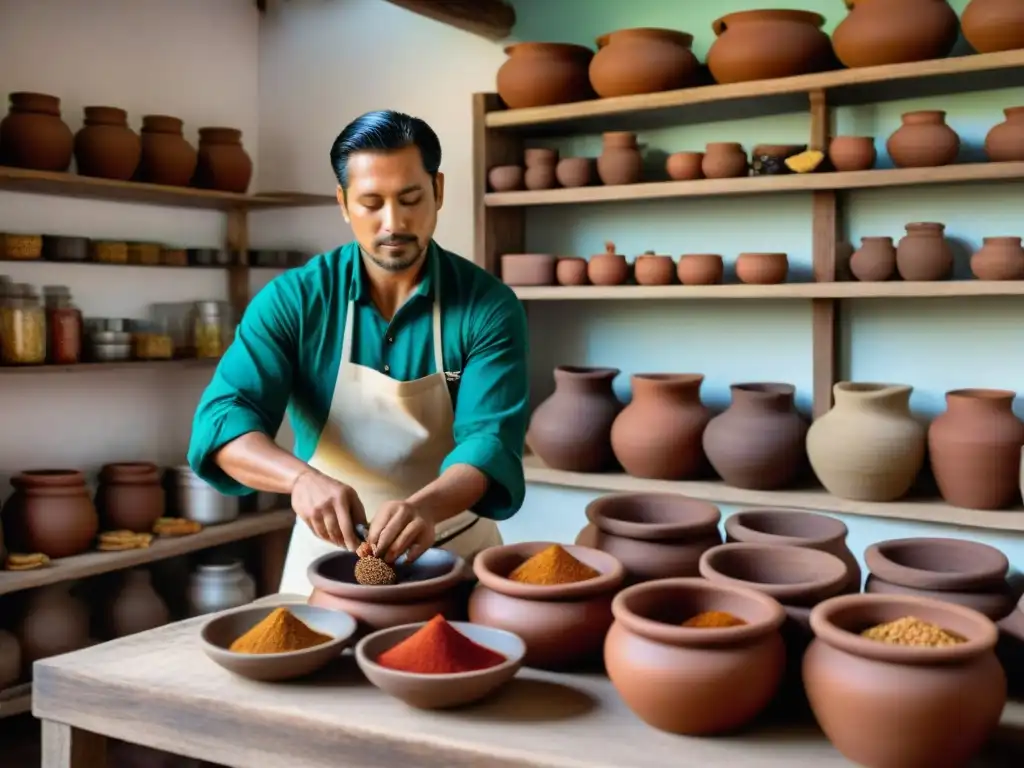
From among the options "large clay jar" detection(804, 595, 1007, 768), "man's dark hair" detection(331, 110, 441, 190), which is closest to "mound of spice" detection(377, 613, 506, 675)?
"large clay jar" detection(804, 595, 1007, 768)

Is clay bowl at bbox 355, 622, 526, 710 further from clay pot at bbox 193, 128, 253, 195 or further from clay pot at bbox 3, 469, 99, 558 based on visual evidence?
clay pot at bbox 193, 128, 253, 195

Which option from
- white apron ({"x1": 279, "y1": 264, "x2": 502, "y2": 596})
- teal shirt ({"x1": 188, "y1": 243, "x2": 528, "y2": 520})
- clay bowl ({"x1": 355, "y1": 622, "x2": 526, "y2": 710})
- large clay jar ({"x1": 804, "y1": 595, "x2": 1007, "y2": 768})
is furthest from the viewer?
white apron ({"x1": 279, "y1": 264, "x2": 502, "y2": 596})

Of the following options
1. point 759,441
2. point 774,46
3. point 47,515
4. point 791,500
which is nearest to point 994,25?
point 774,46

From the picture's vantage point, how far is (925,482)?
3.53 metres

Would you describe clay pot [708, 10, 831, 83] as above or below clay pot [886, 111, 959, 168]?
above

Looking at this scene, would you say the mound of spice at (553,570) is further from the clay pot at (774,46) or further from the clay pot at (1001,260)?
the clay pot at (774,46)

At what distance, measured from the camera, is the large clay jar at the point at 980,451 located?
10.1 ft

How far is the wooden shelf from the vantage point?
309cm

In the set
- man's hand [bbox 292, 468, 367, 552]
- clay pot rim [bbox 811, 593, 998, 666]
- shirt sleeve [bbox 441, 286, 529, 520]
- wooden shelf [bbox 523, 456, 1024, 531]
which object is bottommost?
wooden shelf [bbox 523, 456, 1024, 531]

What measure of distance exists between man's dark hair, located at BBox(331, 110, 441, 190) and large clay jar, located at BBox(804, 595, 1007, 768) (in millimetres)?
1089

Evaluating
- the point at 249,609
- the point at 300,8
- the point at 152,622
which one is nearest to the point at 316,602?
the point at 249,609

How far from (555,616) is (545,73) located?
8.95 feet

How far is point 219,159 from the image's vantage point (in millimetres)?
4086

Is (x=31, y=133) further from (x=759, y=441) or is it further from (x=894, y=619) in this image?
(x=894, y=619)
